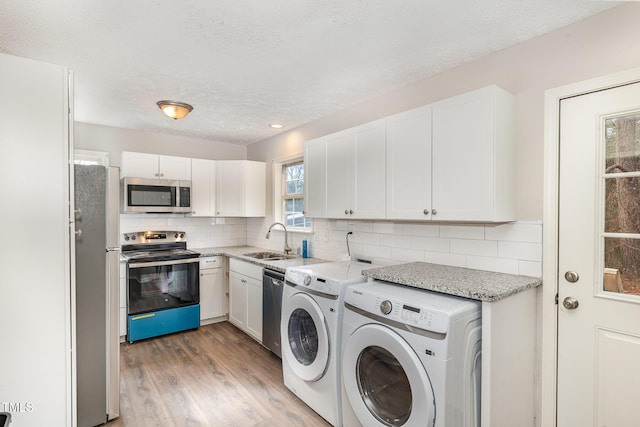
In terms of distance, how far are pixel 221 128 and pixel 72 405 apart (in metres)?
3.17

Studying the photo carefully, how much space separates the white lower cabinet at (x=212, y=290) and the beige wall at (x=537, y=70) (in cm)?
300

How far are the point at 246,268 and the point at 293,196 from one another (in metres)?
1.07

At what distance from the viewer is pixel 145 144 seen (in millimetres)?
4227

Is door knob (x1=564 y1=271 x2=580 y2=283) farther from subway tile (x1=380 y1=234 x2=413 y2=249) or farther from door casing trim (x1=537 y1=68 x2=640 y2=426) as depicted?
subway tile (x1=380 y1=234 x2=413 y2=249)

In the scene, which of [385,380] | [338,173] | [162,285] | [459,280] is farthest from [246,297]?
[459,280]

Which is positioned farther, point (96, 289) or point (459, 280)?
point (96, 289)

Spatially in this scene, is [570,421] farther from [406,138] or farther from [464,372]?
[406,138]

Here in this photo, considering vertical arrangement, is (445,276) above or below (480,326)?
above

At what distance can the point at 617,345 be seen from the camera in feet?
5.64

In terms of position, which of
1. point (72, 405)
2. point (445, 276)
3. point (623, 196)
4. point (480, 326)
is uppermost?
point (623, 196)

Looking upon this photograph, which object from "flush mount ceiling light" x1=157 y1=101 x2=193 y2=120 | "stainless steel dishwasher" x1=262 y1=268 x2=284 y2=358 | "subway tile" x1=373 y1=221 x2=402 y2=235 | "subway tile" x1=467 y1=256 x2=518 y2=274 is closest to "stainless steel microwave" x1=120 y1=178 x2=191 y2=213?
"flush mount ceiling light" x1=157 y1=101 x2=193 y2=120

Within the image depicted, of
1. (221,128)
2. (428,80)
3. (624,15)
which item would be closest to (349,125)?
(428,80)

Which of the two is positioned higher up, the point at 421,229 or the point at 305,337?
the point at 421,229

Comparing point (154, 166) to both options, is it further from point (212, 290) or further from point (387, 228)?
point (387, 228)
